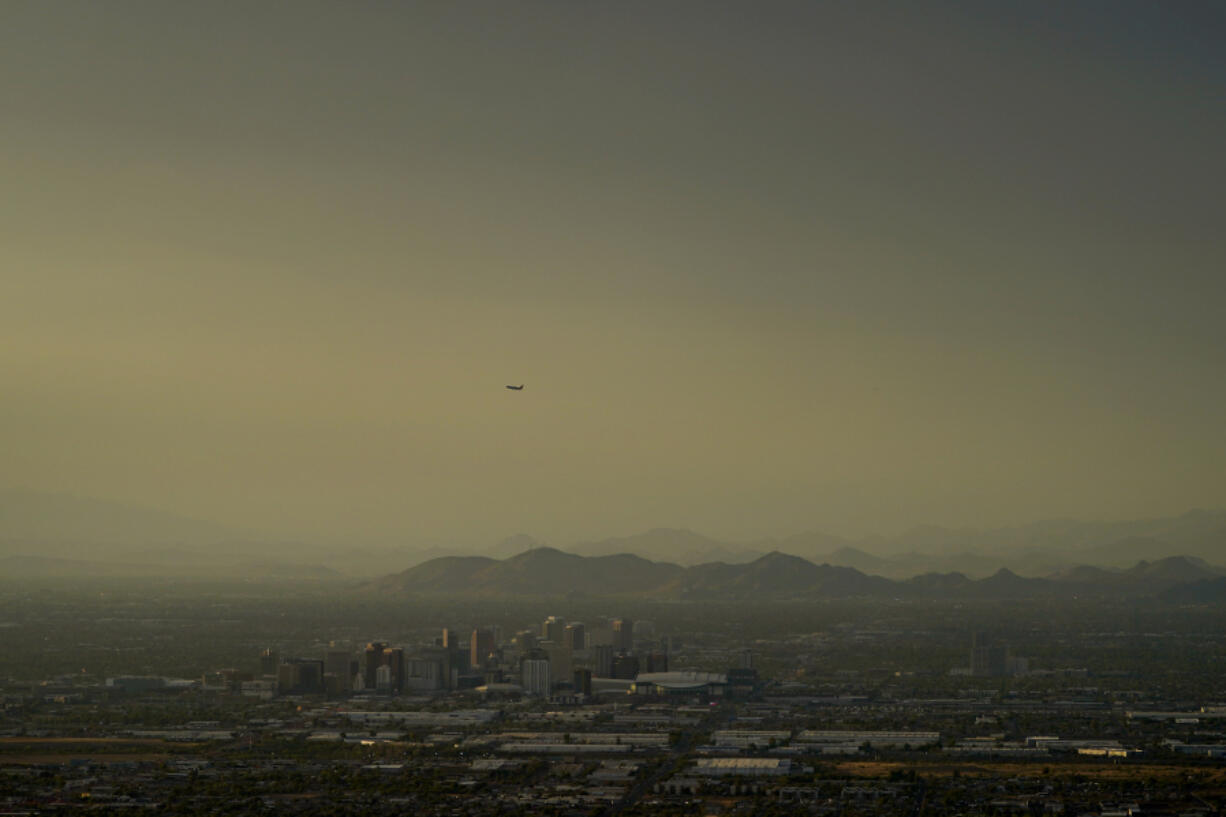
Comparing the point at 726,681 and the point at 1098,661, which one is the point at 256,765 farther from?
the point at 1098,661

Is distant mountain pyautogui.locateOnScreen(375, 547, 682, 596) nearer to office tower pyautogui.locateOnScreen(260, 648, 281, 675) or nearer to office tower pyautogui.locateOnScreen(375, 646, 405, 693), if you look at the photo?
office tower pyautogui.locateOnScreen(260, 648, 281, 675)

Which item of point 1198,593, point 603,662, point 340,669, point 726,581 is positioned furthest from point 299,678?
point 1198,593

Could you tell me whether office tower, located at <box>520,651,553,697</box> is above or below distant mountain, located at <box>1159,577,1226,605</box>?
below

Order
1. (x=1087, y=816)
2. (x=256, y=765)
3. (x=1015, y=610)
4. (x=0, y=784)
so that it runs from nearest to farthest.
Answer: (x=1087, y=816) < (x=0, y=784) < (x=256, y=765) < (x=1015, y=610)

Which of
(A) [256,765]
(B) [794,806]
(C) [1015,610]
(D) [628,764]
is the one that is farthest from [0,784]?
(C) [1015,610]

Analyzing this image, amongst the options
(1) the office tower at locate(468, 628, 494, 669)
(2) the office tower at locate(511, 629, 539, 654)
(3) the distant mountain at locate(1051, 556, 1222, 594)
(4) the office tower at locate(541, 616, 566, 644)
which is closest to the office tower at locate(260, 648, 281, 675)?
(1) the office tower at locate(468, 628, 494, 669)

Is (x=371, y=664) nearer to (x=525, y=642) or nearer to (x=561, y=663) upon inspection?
(x=561, y=663)

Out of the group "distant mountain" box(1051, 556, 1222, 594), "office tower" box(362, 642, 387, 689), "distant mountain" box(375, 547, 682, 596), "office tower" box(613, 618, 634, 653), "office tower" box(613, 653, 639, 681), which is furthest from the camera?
"distant mountain" box(1051, 556, 1222, 594)
